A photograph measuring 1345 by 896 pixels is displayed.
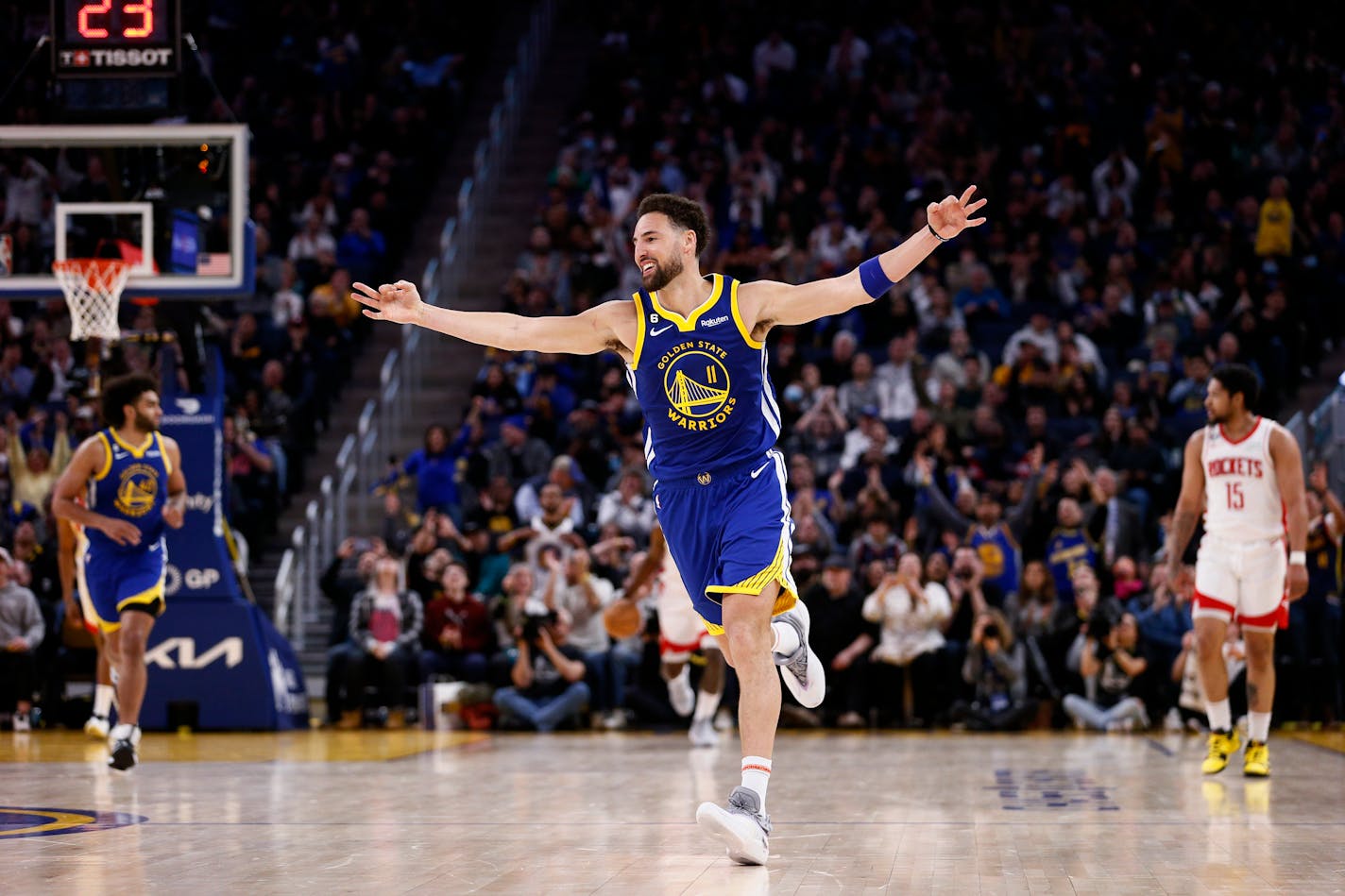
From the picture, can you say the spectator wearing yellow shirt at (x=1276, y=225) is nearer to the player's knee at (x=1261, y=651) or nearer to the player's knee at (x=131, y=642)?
the player's knee at (x=1261, y=651)


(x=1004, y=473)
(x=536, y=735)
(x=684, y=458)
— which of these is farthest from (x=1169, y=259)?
(x=684, y=458)

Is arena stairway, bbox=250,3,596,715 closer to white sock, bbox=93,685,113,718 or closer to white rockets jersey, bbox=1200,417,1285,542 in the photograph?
white sock, bbox=93,685,113,718

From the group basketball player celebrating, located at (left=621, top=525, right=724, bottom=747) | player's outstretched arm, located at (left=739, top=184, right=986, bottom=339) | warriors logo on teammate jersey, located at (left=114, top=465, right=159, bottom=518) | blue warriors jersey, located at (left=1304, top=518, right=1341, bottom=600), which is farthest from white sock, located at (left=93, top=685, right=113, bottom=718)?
blue warriors jersey, located at (left=1304, top=518, right=1341, bottom=600)

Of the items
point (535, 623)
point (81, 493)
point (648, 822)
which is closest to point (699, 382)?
point (648, 822)

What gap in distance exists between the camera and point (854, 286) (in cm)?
616

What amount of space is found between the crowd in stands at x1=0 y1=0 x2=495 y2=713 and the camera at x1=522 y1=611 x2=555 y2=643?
9.62 feet

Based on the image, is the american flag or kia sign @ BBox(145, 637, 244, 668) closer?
the american flag

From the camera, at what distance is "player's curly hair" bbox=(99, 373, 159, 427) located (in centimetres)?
1025

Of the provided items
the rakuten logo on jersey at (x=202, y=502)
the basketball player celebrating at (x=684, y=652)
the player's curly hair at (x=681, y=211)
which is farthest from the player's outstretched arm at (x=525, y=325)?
the rakuten logo on jersey at (x=202, y=502)

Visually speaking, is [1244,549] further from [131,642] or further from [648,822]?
[131,642]

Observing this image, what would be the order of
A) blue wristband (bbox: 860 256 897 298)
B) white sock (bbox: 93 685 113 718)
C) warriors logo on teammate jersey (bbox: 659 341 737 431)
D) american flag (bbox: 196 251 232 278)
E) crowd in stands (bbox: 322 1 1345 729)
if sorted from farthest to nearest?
1. crowd in stands (bbox: 322 1 1345 729)
2. american flag (bbox: 196 251 232 278)
3. white sock (bbox: 93 685 113 718)
4. warriors logo on teammate jersey (bbox: 659 341 737 431)
5. blue wristband (bbox: 860 256 897 298)

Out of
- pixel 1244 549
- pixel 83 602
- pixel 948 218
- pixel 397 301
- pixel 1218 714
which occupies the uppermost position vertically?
pixel 948 218

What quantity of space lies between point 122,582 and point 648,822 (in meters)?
4.28

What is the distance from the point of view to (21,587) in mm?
15141
